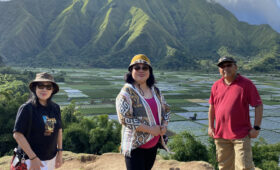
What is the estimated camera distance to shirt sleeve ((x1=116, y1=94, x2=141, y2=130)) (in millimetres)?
3176

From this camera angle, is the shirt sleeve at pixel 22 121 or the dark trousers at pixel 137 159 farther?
the dark trousers at pixel 137 159

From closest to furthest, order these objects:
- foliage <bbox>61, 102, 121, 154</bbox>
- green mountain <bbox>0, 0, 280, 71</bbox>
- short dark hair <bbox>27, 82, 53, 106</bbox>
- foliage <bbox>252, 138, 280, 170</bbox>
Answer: short dark hair <bbox>27, 82, 53, 106</bbox>
foliage <bbox>252, 138, 280, 170</bbox>
foliage <bbox>61, 102, 121, 154</bbox>
green mountain <bbox>0, 0, 280, 71</bbox>

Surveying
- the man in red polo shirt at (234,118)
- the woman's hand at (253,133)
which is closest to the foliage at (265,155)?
the man in red polo shirt at (234,118)

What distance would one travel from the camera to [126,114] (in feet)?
10.5

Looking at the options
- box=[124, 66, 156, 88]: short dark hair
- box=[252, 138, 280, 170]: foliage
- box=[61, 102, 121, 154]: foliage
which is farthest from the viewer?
box=[61, 102, 121, 154]: foliage

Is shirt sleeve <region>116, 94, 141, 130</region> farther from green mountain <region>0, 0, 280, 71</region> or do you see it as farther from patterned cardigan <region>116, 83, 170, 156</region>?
green mountain <region>0, 0, 280, 71</region>

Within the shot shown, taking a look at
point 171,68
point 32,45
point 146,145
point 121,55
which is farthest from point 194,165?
point 32,45

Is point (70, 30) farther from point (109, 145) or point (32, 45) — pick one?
point (109, 145)

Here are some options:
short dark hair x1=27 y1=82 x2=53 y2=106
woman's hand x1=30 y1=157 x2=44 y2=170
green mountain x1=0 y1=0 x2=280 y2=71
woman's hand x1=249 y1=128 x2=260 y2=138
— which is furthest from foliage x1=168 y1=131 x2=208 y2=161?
green mountain x1=0 y1=0 x2=280 y2=71

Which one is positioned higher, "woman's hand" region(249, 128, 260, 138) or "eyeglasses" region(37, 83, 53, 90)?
"eyeglasses" region(37, 83, 53, 90)

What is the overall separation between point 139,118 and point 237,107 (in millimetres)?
1660

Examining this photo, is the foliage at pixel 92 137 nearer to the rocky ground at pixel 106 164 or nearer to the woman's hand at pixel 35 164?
the rocky ground at pixel 106 164

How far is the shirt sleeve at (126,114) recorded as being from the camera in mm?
3176

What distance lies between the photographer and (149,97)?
136 inches
